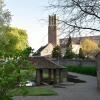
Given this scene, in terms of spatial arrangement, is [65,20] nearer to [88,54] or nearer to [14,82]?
[14,82]

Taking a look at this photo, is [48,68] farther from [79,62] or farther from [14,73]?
[14,73]

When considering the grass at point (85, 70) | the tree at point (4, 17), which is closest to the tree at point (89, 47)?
the grass at point (85, 70)

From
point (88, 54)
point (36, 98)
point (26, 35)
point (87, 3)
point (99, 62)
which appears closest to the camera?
point (87, 3)

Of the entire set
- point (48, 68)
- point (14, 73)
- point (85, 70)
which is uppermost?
point (14, 73)

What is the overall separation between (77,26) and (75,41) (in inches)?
42.6

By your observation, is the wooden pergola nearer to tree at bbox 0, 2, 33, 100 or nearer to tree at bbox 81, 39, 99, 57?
tree at bbox 0, 2, 33, 100

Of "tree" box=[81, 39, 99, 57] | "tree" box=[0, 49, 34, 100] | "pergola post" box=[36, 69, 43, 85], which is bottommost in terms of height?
"pergola post" box=[36, 69, 43, 85]

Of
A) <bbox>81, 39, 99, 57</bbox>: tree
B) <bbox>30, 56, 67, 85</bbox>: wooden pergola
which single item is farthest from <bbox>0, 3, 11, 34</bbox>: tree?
<bbox>81, 39, 99, 57</bbox>: tree

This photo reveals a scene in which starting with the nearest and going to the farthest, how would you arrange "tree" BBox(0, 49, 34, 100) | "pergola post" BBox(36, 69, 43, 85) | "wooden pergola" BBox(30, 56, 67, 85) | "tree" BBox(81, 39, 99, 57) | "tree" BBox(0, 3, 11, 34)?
"tree" BBox(0, 49, 34, 100) < "pergola post" BBox(36, 69, 43, 85) < "wooden pergola" BBox(30, 56, 67, 85) < "tree" BBox(0, 3, 11, 34) < "tree" BBox(81, 39, 99, 57)

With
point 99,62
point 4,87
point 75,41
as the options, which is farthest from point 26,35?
point 4,87

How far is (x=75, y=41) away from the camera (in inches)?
609

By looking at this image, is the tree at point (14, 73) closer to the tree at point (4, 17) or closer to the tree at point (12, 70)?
the tree at point (12, 70)

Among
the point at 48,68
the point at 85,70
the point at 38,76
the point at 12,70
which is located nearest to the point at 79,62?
the point at 85,70

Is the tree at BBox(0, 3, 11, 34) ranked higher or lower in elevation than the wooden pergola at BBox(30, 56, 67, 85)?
higher
